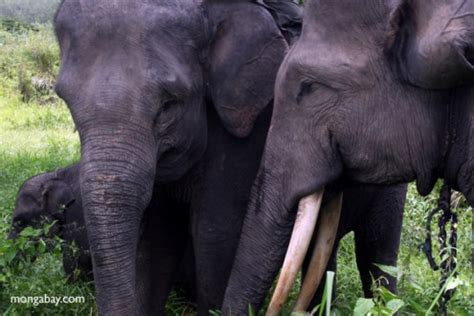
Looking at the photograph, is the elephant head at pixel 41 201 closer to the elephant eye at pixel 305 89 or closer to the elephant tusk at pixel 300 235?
the elephant tusk at pixel 300 235

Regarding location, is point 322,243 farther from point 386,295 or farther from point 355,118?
point 386,295

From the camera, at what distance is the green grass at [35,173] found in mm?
5133

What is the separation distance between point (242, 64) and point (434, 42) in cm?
141

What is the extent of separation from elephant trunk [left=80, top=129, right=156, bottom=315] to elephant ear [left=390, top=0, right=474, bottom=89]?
44.5 inches

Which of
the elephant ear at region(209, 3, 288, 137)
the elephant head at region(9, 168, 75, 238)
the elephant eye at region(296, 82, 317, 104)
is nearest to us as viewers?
the elephant eye at region(296, 82, 317, 104)

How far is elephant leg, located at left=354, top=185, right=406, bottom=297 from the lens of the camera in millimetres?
5371

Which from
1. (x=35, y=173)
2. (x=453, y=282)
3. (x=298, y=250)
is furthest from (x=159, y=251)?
(x=35, y=173)

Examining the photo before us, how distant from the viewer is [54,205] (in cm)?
654

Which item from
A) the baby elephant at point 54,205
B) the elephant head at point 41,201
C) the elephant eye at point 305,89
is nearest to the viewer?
the elephant eye at point 305,89

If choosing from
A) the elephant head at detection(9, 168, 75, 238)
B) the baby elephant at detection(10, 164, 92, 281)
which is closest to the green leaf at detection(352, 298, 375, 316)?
the baby elephant at detection(10, 164, 92, 281)

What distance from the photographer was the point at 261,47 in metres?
4.87

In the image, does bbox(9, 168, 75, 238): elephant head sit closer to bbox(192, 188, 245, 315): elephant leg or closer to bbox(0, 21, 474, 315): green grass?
bbox(0, 21, 474, 315): green grass

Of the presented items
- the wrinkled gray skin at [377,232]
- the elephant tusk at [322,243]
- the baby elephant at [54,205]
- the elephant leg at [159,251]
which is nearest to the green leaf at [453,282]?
the elephant tusk at [322,243]

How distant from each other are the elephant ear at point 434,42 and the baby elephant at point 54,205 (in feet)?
9.33
